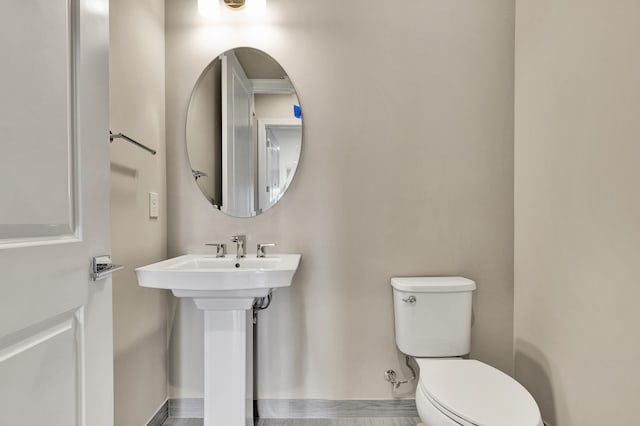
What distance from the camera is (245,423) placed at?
51.3 inches

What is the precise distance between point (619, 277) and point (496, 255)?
0.57 metres

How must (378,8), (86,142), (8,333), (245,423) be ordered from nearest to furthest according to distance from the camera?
(8,333) < (86,142) < (245,423) < (378,8)

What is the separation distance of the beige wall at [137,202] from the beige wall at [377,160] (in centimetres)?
13

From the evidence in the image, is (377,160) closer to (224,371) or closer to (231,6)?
(231,6)

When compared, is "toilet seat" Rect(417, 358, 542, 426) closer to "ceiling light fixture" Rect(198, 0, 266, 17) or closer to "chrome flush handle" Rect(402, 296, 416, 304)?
"chrome flush handle" Rect(402, 296, 416, 304)

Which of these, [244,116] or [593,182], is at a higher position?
[244,116]

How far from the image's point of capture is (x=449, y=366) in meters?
1.26

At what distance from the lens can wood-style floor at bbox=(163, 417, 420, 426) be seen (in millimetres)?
1578

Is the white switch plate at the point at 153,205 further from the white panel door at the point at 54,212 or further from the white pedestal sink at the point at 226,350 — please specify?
the white panel door at the point at 54,212

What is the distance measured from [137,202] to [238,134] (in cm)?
59

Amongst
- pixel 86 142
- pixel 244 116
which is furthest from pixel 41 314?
pixel 244 116

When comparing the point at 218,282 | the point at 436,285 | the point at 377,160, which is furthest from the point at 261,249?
the point at 436,285

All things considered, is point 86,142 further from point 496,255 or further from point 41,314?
point 496,255

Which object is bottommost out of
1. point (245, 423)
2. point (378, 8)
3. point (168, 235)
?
point (245, 423)
